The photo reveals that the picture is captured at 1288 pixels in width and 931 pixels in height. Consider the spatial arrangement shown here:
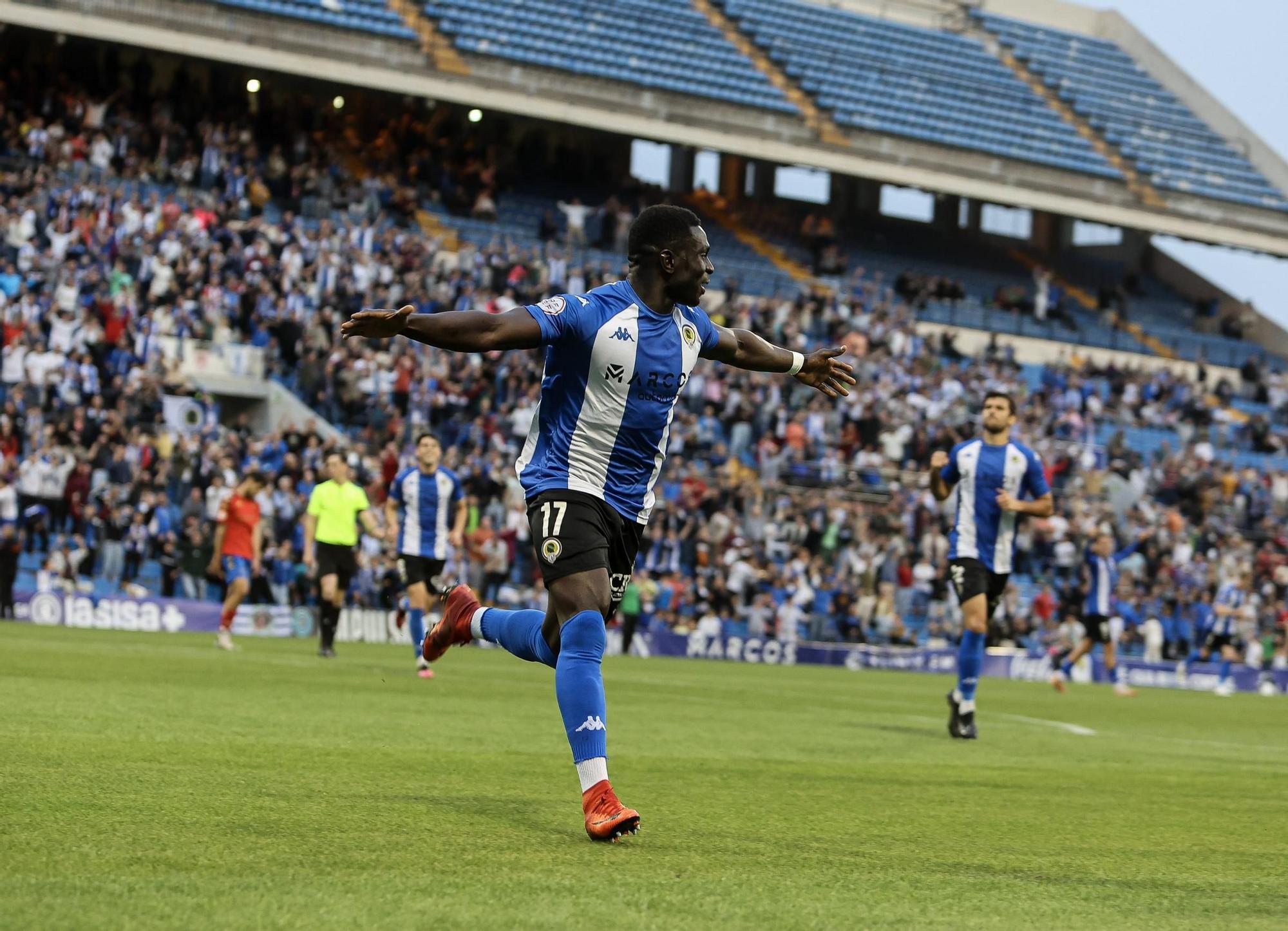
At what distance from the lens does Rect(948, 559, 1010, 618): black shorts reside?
1318 centimetres

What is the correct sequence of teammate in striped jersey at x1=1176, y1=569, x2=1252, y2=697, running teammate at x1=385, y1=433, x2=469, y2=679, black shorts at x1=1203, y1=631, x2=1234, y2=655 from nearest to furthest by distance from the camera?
running teammate at x1=385, y1=433, x2=469, y2=679
teammate in striped jersey at x1=1176, y1=569, x2=1252, y2=697
black shorts at x1=1203, y1=631, x2=1234, y2=655

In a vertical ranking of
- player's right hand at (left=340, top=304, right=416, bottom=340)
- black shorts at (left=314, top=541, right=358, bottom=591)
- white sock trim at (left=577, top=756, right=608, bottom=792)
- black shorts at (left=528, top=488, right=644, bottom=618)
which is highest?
player's right hand at (left=340, top=304, right=416, bottom=340)

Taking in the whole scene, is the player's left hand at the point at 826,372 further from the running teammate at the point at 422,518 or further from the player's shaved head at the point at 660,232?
the running teammate at the point at 422,518

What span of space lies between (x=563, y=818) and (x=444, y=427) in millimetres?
22764

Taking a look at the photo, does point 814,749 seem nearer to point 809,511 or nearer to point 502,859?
point 502,859

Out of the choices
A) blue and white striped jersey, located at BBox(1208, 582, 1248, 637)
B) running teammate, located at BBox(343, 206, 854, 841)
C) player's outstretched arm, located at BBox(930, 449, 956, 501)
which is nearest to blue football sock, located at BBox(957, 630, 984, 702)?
player's outstretched arm, located at BBox(930, 449, 956, 501)

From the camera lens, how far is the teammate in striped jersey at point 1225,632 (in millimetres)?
28938

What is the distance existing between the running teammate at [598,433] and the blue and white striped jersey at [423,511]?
383 inches

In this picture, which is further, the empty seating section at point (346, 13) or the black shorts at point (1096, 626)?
the empty seating section at point (346, 13)

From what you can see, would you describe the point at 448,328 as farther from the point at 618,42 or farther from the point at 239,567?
the point at 618,42

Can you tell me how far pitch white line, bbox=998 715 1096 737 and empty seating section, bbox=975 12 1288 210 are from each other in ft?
108

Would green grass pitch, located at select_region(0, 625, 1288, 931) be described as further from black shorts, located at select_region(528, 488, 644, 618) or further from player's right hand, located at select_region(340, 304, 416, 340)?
player's right hand, located at select_region(340, 304, 416, 340)

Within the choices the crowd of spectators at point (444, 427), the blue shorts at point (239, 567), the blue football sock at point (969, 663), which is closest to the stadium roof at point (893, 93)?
the crowd of spectators at point (444, 427)

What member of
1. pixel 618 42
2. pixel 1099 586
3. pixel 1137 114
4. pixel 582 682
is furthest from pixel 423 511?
pixel 1137 114
